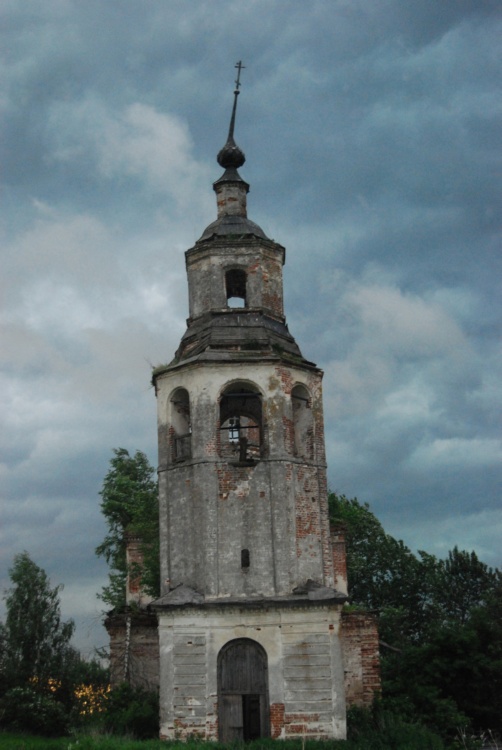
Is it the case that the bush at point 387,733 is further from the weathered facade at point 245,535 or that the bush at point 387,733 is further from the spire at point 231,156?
the spire at point 231,156

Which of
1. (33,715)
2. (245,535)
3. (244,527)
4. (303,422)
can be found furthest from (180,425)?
(33,715)

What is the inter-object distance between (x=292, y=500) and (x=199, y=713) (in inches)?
182

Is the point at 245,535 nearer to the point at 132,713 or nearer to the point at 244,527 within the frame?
the point at 244,527

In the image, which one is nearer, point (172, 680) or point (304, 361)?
point (172, 680)

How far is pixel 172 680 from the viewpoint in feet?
53.1

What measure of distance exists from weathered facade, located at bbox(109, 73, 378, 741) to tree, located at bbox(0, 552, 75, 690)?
706 centimetres

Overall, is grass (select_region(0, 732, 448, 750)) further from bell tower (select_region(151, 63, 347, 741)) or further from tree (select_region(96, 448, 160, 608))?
tree (select_region(96, 448, 160, 608))

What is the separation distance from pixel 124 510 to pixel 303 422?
42.7 feet

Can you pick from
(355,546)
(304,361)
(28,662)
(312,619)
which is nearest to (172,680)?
(312,619)

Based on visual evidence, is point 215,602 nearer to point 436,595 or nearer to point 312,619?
point 312,619

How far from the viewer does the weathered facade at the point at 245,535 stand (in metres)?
16.2

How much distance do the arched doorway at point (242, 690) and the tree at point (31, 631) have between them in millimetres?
11106

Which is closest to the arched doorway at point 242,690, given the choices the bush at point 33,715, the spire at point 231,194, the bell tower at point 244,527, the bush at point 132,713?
the bell tower at point 244,527

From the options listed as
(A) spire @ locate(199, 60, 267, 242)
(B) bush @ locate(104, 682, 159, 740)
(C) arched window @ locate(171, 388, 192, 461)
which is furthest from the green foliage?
(A) spire @ locate(199, 60, 267, 242)
